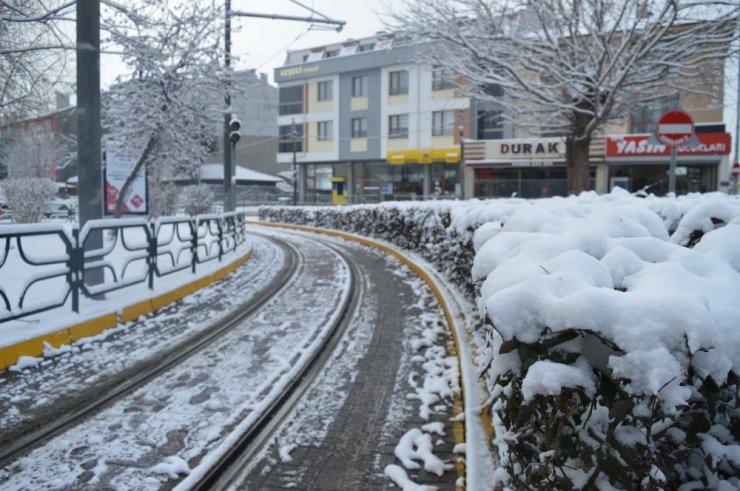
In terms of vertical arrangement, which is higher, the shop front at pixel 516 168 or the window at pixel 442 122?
the window at pixel 442 122

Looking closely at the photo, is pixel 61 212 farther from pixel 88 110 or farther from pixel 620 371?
pixel 620 371

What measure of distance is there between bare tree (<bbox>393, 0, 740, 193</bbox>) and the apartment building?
2595 centimetres

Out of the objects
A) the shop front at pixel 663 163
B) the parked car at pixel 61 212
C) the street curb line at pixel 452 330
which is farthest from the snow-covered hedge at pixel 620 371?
the shop front at pixel 663 163

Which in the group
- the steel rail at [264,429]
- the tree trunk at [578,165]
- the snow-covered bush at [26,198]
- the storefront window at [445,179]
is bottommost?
the steel rail at [264,429]

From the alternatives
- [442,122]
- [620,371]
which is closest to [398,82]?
[442,122]

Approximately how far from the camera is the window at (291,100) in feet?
164

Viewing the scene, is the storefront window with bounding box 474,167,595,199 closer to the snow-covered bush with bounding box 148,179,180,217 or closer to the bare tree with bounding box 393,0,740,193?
the snow-covered bush with bounding box 148,179,180,217

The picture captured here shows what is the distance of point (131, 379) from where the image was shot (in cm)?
525

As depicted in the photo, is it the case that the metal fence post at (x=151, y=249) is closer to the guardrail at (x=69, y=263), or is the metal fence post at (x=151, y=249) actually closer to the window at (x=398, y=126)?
the guardrail at (x=69, y=263)

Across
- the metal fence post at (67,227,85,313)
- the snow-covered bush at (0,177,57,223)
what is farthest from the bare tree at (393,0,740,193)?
the snow-covered bush at (0,177,57,223)

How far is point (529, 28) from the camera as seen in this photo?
43.8 feet

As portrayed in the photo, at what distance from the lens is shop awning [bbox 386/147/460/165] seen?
40.6 meters

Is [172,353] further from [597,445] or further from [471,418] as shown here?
[597,445]

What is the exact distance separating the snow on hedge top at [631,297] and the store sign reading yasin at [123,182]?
48.7 ft
